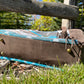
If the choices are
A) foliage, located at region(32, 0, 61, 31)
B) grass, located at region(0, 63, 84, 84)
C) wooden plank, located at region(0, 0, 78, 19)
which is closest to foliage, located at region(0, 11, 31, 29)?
foliage, located at region(32, 0, 61, 31)

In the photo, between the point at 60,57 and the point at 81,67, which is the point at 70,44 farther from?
the point at 81,67

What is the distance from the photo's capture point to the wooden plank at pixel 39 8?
6.34ft

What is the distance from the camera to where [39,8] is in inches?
87.1

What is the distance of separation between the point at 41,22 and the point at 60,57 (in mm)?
5253

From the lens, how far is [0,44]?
207 cm

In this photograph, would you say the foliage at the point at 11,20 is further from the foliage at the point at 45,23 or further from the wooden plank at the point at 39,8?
the wooden plank at the point at 39,8

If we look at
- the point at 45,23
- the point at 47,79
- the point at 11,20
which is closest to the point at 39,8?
the point at 47,79

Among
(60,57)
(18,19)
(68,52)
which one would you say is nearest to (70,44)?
(68,52)

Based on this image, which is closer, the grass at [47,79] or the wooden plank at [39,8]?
the grass at [47,79]

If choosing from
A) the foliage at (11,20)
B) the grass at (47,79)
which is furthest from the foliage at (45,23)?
the grass at (47,79)

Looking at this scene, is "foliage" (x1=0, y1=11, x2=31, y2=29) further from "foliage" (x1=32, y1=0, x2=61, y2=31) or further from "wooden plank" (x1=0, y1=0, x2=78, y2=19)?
"wooden plank" (x1=0, y1=0, x2=78, y2=19)

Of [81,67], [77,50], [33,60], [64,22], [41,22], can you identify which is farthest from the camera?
[41,22]

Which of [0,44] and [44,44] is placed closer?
[44,44]

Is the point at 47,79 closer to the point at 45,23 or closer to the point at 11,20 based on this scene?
the point at 11,20
